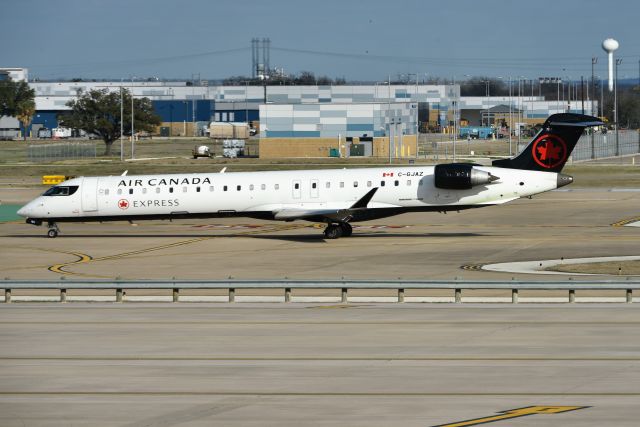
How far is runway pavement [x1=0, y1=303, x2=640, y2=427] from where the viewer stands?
56.7ft

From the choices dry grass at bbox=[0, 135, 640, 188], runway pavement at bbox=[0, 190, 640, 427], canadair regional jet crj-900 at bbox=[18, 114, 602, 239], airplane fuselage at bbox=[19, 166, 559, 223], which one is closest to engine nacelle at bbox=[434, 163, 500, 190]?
canadair regional jet crj-900 at bbox=[18, 114, 602, 239]

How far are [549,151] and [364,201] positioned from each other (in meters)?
8.03

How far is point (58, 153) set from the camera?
122 meters

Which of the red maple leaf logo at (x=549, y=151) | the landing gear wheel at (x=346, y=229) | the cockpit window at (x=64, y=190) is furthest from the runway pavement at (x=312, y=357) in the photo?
the cockpit window at (x=64, y=190)

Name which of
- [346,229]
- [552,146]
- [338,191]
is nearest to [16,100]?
[346,229]

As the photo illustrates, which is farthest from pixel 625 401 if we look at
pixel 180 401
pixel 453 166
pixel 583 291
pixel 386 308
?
pixel 453 166

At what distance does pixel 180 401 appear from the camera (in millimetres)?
18125

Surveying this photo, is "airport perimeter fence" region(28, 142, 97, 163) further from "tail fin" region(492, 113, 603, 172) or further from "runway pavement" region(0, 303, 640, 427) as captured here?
"runway pavement" region(0, 303, 640, 427)

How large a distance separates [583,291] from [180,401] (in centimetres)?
1653

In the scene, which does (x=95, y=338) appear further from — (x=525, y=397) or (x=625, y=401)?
(x=625, y=401)

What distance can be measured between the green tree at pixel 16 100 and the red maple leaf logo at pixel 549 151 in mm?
156053

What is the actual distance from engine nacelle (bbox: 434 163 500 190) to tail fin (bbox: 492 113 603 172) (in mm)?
1153

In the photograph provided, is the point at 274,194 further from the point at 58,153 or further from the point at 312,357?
the point at 58,153

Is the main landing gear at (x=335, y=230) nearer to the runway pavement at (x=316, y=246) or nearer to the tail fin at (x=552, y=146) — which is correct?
the runway pavement at (x=316, y=246)
